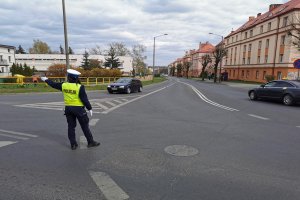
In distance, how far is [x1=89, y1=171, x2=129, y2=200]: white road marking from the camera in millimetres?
3303

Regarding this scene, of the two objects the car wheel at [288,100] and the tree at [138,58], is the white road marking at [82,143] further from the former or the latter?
the tree at [138,58]

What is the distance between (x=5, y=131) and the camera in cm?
653

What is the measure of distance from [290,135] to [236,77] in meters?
58.6

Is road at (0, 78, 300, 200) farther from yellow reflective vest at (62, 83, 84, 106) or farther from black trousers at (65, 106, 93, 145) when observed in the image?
yellow reflective vest at (62, 83, 84, 106)

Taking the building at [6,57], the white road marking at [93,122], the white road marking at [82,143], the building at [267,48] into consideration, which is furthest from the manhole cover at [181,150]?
the building at [6,57]

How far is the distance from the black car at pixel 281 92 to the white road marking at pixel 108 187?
1286 centimetres

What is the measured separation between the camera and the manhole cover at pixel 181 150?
502cm

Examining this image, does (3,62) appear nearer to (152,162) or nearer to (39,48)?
(39,48)

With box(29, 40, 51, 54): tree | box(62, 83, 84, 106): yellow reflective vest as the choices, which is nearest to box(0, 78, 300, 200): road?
box(62, 83, 84, 106): yellow reflective vest

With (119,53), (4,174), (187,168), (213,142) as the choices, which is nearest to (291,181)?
(187,168)

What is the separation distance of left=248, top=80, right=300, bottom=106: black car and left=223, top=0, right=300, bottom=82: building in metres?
20.1

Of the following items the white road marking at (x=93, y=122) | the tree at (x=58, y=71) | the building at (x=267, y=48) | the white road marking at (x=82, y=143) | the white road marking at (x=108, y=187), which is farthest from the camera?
the building at (x=267, y=48)

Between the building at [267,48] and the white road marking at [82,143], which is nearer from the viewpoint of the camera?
the white road marking at [82,143]

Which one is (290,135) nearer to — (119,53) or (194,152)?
(194,152)
